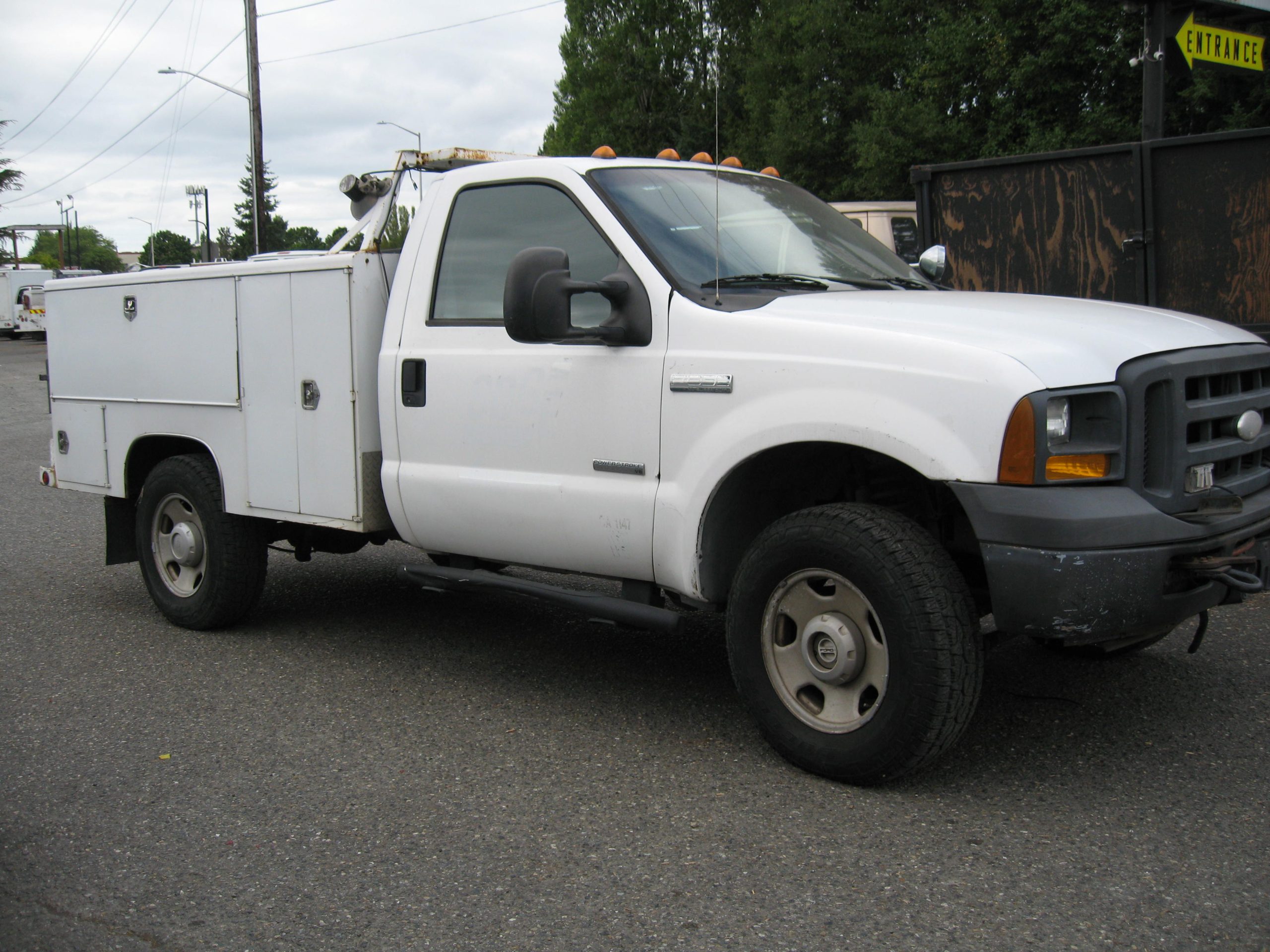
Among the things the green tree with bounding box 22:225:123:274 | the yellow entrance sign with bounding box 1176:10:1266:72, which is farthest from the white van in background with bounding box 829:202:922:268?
the green tree with bounding box 22:225:123:274

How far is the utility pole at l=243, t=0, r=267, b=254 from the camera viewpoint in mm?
29234

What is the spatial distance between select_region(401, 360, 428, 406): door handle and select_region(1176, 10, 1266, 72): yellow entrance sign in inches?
280

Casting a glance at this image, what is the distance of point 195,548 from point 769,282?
10.3 ft

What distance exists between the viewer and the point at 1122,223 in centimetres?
804

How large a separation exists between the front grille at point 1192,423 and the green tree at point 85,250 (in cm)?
14233

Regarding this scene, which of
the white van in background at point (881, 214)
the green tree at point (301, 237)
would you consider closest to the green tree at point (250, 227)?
the green tree at point (301, 237)

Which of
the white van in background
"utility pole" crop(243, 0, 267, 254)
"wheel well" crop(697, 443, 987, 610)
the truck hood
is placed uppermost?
"utility pole" crop(243, 0, 267, 254)

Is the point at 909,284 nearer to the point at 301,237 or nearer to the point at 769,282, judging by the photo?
Result: the point at 769,282

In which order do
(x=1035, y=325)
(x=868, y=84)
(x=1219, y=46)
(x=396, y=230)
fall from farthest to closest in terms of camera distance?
(x=868, y=84)
(x=1219, y=46)
(x=396, y=230)
(x=1035, y=325)

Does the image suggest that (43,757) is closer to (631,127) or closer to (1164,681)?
(1164,681)

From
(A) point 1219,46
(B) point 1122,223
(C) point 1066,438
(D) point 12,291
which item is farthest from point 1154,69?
(D) point 12,291

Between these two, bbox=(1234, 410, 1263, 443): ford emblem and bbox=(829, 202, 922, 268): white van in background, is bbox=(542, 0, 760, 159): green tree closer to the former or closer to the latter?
bbox=(829, 202, 922, 268): white van in background

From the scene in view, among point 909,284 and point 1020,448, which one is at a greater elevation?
point 909,284

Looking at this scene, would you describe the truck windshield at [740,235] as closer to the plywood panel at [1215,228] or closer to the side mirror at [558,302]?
the side mirror at [558,302]
